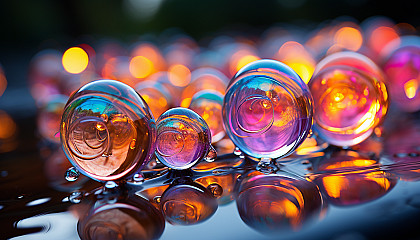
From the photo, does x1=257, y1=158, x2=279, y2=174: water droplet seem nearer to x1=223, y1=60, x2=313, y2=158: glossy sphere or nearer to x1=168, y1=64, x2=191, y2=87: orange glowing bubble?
x1=223, y1=60, x2=313, y2=158: glossy sphere

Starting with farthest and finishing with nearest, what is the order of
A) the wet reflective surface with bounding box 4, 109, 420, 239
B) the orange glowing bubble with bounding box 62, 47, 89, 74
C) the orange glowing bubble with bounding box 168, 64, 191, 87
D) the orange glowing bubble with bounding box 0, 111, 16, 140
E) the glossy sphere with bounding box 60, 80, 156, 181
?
the orange glowing bubble with bounding box 62, 47, 89, 74 < the orange glowing bubble with bounding box 168, 64, 191, 87 < the orange glowing bubble with bounding box 0, 111, 16, 140 < the glossy sphere with bounding box 60, 80, 156, 181 < the wet reflective surface with bounding box 4, 109, 420, 239

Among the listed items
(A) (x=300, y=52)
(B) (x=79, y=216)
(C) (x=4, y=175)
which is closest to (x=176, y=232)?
(B) (x=79, y=216)

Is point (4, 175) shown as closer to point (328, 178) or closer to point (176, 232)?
point (176, 232)

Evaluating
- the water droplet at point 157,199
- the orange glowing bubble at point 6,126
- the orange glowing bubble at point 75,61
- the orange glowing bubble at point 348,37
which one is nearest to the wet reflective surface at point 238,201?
the water droplet at point 157,199

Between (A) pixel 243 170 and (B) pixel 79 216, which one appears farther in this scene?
(A) pixel 243 170

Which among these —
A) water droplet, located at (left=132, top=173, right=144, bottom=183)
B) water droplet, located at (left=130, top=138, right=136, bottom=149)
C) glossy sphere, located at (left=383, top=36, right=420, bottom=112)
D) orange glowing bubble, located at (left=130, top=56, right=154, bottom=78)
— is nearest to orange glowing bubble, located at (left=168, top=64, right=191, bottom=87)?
orange glowing bubble, located at (left=130, top=56, right=154, bottom=78)

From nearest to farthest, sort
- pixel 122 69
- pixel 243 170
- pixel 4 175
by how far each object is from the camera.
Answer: pixel 243 170 < pixel 4 175 < pixel 122 69
